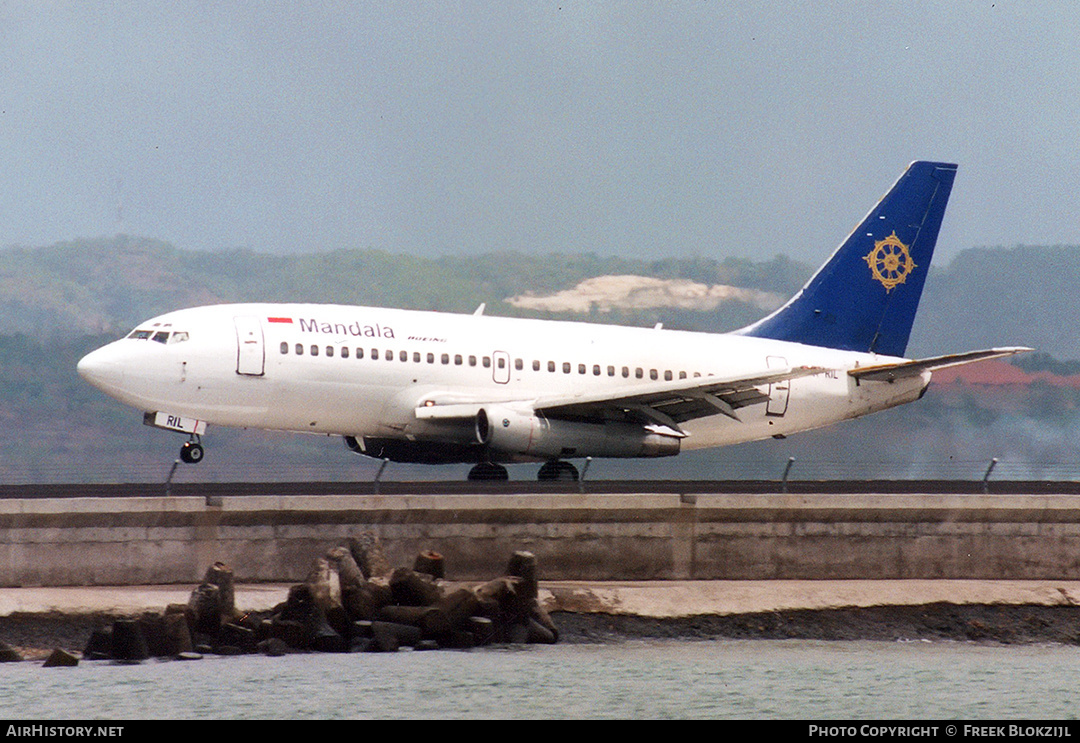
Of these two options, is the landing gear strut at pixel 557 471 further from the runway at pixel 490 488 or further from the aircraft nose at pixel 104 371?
the aircraft nose at pixel 104 371

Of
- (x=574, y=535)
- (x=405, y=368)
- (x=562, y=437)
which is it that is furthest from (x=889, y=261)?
(x=574, y=535)

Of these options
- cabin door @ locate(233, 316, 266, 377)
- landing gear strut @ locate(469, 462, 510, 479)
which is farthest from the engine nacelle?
cabin door @ locate(233, 316, 266, 377)

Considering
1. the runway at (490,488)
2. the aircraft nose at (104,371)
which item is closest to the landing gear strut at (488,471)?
the runway at (490,488)

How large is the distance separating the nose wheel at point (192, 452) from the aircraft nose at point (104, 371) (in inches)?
81.3

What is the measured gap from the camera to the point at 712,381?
42375 millimetres

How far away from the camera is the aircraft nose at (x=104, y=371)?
39.9 m

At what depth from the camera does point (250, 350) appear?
40.6 m

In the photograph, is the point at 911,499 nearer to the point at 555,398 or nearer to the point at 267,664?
the point at 555,398

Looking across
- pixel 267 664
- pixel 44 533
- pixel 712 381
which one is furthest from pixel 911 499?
pixel 44 533

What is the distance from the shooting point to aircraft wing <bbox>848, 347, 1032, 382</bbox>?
42.4 metres

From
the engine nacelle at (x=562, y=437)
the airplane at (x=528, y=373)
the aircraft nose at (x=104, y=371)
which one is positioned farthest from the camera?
the engine nacelle at (x=562, y=437)

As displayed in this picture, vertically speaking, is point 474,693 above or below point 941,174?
below

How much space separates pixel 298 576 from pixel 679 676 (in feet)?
24.8

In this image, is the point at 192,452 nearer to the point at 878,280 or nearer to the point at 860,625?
the point at 860,625
